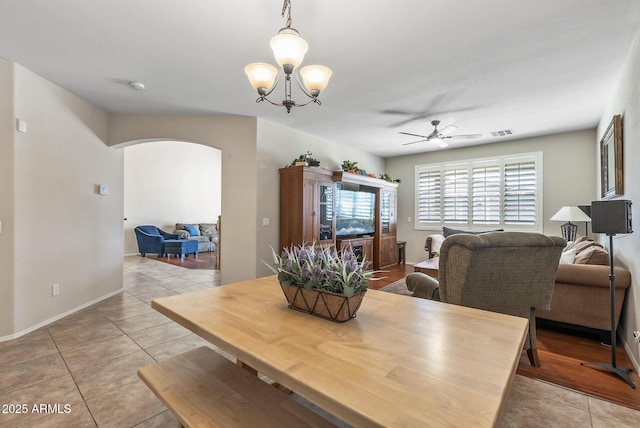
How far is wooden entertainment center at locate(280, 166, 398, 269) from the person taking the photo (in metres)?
4.44

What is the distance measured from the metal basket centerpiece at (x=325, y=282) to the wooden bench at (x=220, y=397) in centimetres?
39

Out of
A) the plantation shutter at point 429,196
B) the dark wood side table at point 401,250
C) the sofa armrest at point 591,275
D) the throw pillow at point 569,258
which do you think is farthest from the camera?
the dark wood side table at point 401,250

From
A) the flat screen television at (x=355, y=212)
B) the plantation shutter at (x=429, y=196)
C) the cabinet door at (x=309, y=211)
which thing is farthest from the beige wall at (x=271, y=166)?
the plantation shutter at (x=429, y=196)

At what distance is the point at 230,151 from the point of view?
432 cm

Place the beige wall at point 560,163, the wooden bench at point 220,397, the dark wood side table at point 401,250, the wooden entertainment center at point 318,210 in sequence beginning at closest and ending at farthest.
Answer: the wooden bench at point 220,397 → the wooden entertainment center at point 318,210 → the beige wall at point 560,163 → the dark wood side table at point 401,250

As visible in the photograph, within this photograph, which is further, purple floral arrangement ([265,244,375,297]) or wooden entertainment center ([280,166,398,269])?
wooden entertainment center ([280,166,398,269])

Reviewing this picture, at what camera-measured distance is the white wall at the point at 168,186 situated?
26.5 feet

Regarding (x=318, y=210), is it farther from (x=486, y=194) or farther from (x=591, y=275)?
(x=486, y=194)

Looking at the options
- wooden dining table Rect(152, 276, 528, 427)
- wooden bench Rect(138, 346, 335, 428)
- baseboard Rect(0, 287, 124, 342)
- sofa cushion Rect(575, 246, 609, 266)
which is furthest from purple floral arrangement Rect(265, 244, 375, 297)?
baseboard Rect(0, 287, 124, 342)

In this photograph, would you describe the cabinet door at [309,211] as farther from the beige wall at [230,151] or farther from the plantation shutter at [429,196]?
the plantation shutter at [429,196]

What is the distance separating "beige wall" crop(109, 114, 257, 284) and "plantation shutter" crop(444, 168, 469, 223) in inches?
171

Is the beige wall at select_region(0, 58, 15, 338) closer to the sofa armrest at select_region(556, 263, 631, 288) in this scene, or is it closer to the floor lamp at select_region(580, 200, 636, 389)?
the floor lamp at select_region(580, 200, 636, 389)

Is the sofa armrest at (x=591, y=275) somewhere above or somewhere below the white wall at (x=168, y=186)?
below

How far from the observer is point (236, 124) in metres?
4.30
